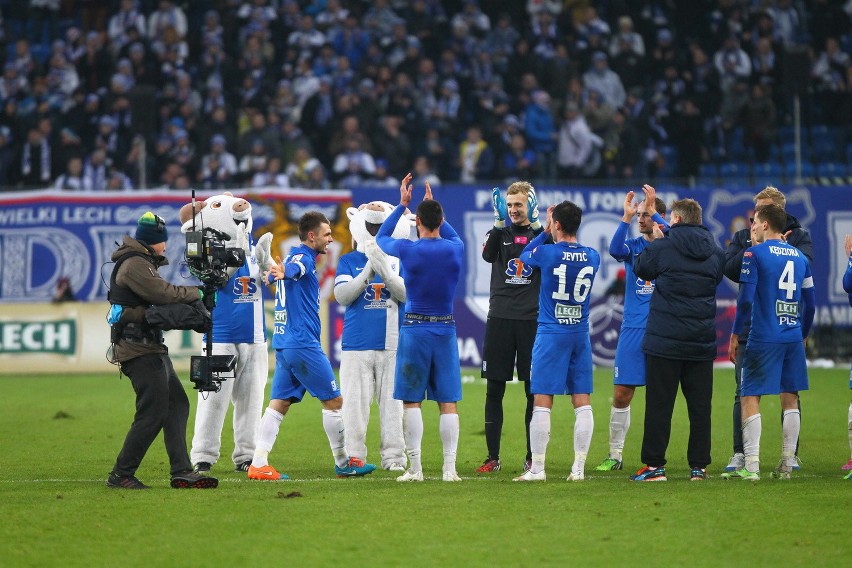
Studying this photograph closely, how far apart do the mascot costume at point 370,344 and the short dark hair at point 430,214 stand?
1.07 m

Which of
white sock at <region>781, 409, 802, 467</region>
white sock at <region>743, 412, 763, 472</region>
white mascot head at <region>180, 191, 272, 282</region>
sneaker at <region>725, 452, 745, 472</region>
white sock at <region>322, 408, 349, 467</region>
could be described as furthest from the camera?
white mascot head at <region>180, 191, 272, 282</region>

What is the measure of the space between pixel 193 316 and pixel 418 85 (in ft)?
54.7

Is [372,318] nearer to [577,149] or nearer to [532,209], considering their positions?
[532,209]

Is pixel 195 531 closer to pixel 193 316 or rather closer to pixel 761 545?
pixel 193 316

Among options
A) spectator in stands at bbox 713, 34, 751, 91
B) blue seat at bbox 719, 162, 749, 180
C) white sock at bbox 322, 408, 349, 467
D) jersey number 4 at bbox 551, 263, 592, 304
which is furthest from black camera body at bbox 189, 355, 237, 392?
spectator in stands at bbox 713, 34, 751, 91

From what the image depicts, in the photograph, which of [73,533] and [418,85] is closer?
[73,533]

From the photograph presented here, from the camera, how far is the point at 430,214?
401 inches

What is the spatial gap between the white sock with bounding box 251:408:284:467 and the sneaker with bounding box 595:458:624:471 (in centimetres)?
294

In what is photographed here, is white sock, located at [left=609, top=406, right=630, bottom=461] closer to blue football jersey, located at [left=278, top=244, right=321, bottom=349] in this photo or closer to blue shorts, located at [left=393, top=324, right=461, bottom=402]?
blue shorts, located at [left=393, top=324, right=461, bottom=402]

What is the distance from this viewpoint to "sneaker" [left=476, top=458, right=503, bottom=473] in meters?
11.2

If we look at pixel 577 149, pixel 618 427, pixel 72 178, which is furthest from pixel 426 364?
pixel 72 178

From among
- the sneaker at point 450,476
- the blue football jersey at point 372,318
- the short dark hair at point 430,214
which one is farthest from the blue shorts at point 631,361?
the short dark hair at point 430,214

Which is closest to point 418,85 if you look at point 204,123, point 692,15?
point 204,123

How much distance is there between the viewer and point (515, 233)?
1167cm
